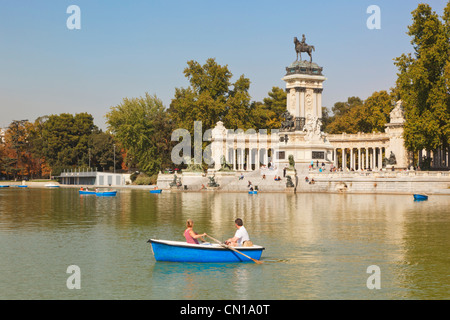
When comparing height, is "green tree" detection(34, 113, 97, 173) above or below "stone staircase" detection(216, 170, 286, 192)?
above

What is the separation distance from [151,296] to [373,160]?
275ft

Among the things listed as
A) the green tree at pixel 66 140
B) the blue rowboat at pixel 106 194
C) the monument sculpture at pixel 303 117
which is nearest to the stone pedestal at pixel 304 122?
the monument sculpture at pixel 303 117

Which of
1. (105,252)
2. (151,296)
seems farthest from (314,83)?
(151,296)

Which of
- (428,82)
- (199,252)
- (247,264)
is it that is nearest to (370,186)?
(428,82)

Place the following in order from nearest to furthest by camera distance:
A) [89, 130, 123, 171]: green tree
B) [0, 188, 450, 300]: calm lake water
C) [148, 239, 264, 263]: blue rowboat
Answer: [0, 188, 450, 300]: calm lake water
[148, 239, 264, 263]: blue rowboat
[89, 130, 123, 171]: green tree

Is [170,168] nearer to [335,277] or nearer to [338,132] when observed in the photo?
[338,132]

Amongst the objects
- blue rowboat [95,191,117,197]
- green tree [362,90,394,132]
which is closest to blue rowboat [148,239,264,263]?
blue rowboat [95,191,117,197]

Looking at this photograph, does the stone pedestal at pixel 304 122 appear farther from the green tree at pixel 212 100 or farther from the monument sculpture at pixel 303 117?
the green tree at pixel 212 100

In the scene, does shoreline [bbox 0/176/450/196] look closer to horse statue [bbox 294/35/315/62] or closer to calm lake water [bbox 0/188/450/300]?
calm lake water [bbox 0/188/450/300]

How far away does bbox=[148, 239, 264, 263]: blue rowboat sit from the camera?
2270 cm

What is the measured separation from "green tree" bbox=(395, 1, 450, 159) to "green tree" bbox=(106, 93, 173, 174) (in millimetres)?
50512

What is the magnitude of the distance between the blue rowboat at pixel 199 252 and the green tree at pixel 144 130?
83.4 meters

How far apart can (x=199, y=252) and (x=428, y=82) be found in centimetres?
5009

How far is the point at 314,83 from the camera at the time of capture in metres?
88.6
